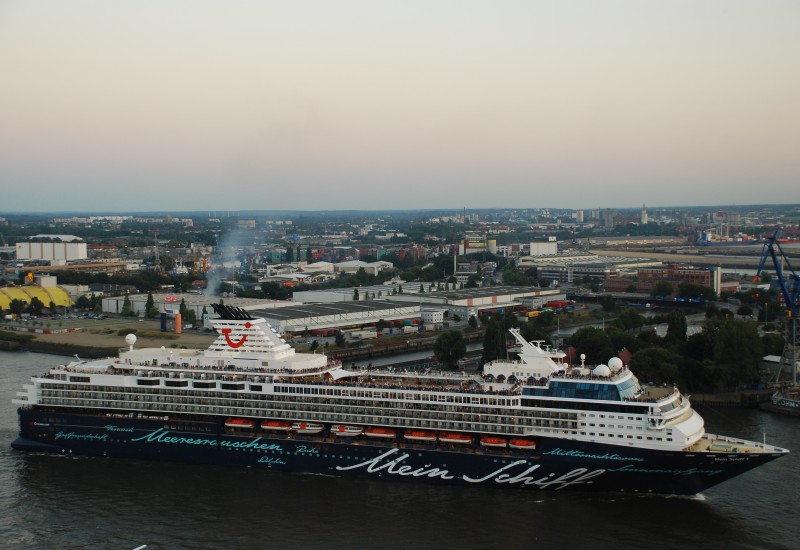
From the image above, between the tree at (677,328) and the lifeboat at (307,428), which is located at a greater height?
the tree at (677,328)

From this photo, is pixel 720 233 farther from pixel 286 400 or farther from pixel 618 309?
pixel 286 400

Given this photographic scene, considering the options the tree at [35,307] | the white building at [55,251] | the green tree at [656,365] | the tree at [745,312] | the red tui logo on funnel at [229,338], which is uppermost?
the red tui logo on funnel at [229,338]

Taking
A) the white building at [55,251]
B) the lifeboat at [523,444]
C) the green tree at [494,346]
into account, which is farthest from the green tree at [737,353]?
the white building at [55,251]

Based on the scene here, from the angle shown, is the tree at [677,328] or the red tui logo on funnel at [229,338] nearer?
the red tui logo on funnel at [229,338]

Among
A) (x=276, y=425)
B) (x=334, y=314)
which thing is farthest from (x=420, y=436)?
(x=334, y=314)

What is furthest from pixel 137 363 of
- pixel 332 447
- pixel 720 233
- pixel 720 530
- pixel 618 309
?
pixel 720 233

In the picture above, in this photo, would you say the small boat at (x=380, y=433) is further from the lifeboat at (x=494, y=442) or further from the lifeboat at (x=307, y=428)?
the lifeboat at (x=494, y=442)

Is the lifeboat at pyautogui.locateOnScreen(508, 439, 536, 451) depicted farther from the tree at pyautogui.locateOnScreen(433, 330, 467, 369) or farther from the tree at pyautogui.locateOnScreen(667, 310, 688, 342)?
the tree at pyautogui.locateOnScreen(667, 310, 688, 342)
